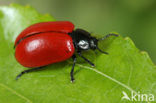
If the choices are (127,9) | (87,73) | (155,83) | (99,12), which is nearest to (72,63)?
(87,73)

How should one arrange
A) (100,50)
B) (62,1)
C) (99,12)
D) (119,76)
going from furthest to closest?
(62,1), (99,12), (100,50), (119,76)

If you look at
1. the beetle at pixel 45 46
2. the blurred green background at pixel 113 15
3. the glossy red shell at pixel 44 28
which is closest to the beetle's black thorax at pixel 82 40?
the beetle at pixel 45 46

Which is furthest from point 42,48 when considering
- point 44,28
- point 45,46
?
point 44,28

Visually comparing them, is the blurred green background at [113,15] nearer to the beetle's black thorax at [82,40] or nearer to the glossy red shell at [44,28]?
the beetle's black thorax at [82,40]

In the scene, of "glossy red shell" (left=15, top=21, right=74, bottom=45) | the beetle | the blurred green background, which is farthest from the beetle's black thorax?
the blurred green background

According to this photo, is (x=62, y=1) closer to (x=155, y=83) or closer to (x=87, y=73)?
(x=87, y=73)

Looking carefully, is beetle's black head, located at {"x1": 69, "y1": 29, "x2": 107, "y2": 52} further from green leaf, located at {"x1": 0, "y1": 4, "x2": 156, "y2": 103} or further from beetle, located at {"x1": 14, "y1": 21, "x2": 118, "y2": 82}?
green leaf, located at {"x1": 0, "y1": 4, "x2": 156, "y2": 103}
